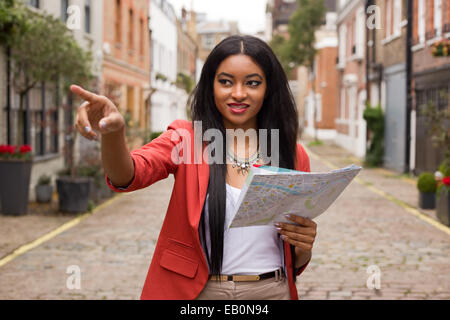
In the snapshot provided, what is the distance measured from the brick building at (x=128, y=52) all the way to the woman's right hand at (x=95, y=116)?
1548 cm

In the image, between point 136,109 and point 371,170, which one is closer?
point 371,170

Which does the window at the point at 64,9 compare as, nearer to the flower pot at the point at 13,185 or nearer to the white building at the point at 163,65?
the flower pot at the point at 13,185

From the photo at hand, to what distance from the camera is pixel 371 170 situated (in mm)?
19391

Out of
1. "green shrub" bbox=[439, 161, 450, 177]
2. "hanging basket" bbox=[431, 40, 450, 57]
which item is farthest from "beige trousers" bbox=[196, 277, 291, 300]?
"hanging basket" bbox=[431, 40, 450, 57]

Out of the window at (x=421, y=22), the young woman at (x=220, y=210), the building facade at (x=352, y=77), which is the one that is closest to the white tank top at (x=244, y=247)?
the young woman at (x=220, y=210)

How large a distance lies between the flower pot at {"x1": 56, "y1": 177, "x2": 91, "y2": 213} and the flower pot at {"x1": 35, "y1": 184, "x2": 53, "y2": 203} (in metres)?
1.14

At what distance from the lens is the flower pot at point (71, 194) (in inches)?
404

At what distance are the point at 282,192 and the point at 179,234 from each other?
443mm

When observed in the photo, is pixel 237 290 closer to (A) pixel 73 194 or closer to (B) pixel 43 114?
(A) pixel 73 194

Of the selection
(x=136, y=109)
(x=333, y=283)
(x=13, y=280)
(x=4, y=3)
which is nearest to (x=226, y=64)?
(x=333, y=283)

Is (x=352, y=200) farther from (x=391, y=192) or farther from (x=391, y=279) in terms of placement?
(x=391, y=279)

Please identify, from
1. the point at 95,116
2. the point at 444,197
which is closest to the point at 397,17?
the point at 444,197

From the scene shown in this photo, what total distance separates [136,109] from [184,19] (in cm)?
2210

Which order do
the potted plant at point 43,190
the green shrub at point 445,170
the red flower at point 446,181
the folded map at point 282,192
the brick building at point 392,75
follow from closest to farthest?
the folded map at point 282,192 < the red flower at point 446,181 < the green shrub at point 445,170 < the potted plant at point 43,190 < the brick building at point 392,75
